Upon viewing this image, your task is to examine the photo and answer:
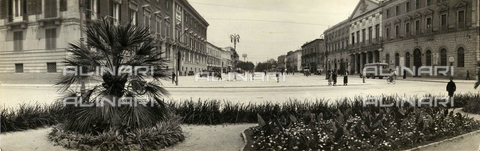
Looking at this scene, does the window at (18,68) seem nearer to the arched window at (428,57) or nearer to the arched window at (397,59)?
the arched window at (397,59)

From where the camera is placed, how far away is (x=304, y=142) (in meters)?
4.05

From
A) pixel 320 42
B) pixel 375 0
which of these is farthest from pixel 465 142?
pixel 320 42

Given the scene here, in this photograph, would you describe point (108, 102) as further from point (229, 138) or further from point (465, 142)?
point (465, 142)

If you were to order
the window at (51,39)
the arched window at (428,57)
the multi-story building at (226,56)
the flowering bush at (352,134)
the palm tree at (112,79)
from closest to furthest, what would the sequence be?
the flowering bush at (352,134) < the palm tree at (112,79) < the window at (51,39) < the arched window at (428,57) < the multi-story building at (226,56)

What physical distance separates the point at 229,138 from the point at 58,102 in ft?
11.4

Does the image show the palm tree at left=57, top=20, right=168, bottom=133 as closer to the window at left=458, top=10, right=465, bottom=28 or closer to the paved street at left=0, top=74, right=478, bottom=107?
the paved street at left=0, top=74, right=478, bottom=107

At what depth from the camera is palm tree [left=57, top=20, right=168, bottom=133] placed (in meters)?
4.35

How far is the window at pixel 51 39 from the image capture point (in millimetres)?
5938

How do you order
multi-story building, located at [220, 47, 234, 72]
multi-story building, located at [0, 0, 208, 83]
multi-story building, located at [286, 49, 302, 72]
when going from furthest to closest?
1. multi-story building, located at [286, 49, 302, 72]
2. multi-story building, located at [220, 47, 234, 72]
3. multi-story building, located at [0, 0, 208, 83]

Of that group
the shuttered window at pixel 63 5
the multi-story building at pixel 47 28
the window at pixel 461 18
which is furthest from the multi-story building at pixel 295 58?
the shuttered window at pixel 63 5

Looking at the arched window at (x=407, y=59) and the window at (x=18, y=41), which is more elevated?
the window at (x=18, y=41)

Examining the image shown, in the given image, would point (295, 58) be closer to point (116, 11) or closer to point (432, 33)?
point (432, 33)

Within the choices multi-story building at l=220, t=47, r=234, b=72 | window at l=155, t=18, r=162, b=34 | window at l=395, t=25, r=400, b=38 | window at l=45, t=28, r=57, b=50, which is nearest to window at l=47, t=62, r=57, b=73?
window at l=45, t=28, r=57, b=50

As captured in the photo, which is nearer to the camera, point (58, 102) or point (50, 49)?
point (58, 102)
